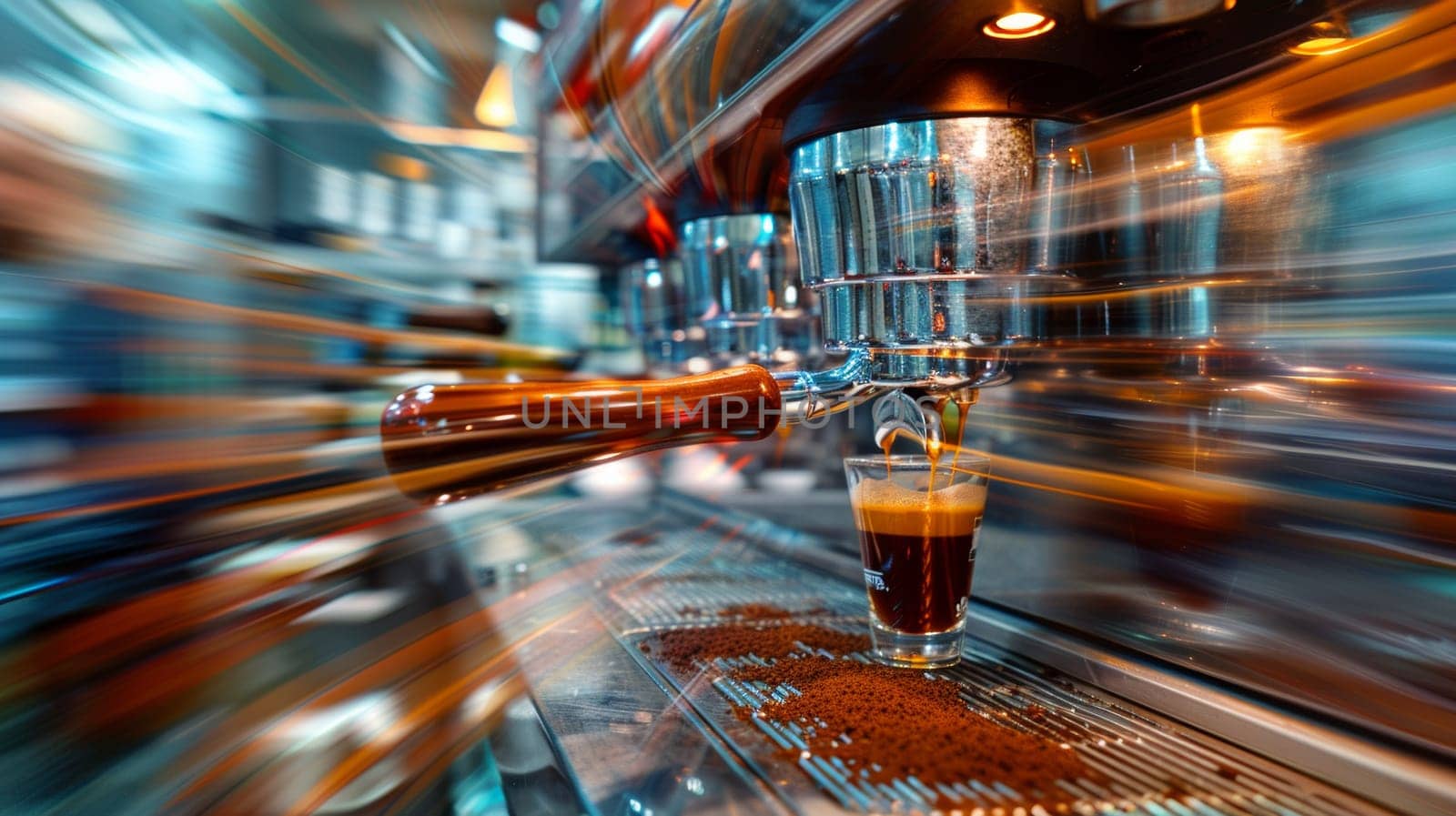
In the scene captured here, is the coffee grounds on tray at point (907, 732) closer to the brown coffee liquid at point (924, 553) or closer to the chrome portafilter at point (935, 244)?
the brown coffee liquid at point (924, 553)

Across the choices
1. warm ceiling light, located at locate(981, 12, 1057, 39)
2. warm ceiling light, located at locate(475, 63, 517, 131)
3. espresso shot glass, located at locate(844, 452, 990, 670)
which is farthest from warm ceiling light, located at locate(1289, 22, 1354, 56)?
warm ceiling light, located at locate(475, 63, 517, 131)

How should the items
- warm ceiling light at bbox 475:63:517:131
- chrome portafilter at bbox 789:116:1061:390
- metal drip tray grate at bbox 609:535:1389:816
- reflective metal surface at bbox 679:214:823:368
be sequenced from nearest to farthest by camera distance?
metal drip tray grate at bbox 609:535:1389:816 → chrome portafilter at bbox 789:116:1061:390 → reflective metal surface at bbox 679:214:823:368 → warm ceiling light at bbox 475:63:517:131

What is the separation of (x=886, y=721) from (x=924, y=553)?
3.8 inches

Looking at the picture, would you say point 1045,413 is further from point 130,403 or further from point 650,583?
point 130,403

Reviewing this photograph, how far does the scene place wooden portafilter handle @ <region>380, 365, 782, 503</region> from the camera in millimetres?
387

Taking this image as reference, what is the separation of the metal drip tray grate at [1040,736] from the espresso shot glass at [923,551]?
0.02 metres

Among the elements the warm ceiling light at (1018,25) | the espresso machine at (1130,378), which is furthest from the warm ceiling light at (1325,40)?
the warm ceiling light at (1018,25)

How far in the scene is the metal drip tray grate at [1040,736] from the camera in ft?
1.08

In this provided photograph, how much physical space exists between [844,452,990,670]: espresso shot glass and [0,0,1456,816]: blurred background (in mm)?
78

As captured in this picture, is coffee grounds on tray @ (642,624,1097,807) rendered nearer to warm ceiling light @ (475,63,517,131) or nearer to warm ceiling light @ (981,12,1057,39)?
warm ceiling light @ (981,12,1057,39)

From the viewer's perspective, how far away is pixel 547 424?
1.35 ft

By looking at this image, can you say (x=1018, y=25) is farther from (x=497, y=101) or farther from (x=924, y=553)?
(x=497, y=101)

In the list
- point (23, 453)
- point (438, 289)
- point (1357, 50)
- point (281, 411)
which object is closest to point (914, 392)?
point (1357, 50)

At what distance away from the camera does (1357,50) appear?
15.2 inches
